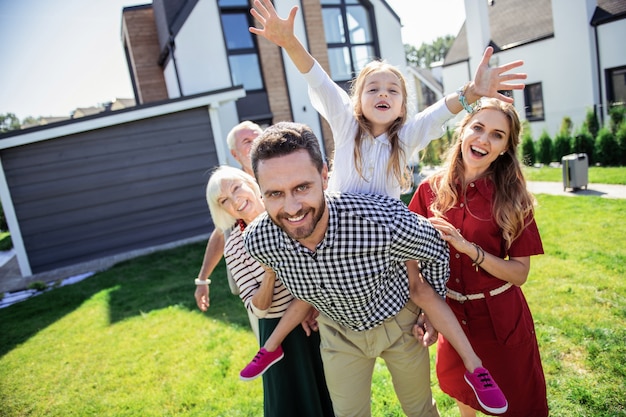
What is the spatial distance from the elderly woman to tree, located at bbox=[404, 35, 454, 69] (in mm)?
83951

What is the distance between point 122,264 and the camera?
26.8ft

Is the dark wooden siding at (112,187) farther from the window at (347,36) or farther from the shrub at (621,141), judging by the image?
the shrub at (621,141)

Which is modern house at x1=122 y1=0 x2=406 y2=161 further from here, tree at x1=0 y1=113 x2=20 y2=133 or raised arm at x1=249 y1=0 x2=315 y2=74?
tree at x1=0 y1=113 x2=20 y2=133

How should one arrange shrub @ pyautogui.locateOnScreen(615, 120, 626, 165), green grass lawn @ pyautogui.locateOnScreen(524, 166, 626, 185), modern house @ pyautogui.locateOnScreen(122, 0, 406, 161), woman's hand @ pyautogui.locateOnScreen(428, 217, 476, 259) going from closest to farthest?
woman's hand @ pyautogui.locateOnScreen(428, 217, 476, 259), green grass lawn @ pyautogui.locateOnScreen(524, 166, 626, 185), shrub @ pyautogui.locateOnScreen(615, 120, 626, 165), modern house @ pyautogui.locateOnScreen(122, 0, 406, 161)

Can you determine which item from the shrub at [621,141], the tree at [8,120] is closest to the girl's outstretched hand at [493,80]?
the shrub at [621,141]

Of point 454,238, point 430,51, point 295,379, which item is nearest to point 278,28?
point 454,238

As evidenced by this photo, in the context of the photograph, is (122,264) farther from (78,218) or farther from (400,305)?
(400,305)

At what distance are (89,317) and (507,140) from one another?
5951mm

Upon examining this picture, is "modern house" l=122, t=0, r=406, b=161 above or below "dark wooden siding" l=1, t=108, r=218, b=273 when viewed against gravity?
above

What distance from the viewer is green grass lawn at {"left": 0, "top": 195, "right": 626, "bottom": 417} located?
114 inches

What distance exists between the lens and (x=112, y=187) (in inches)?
351

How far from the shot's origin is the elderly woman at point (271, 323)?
82.0 inches

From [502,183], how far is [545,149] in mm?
12125

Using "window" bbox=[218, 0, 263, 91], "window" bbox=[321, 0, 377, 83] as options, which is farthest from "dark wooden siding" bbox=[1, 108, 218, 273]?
"window" bbox=[321, 0, 377, 83]
